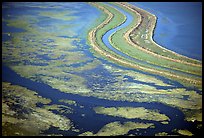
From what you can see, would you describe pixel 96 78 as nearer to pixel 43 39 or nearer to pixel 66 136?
pixel 66 136

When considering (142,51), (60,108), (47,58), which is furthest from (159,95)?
(47,58)

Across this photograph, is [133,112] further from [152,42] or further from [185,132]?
[152,42]

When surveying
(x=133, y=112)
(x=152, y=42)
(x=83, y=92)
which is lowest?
(x=133, y=112)

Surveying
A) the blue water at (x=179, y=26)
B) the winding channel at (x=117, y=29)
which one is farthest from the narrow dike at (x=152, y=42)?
the winding channel at (x=117, y=29)

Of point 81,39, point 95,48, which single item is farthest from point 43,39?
point 95,48

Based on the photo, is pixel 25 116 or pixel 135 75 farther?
pixel 135 75

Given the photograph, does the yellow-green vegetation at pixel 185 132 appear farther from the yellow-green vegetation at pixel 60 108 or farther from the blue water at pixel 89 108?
the yellow-green vegetation at pixel 60 108
